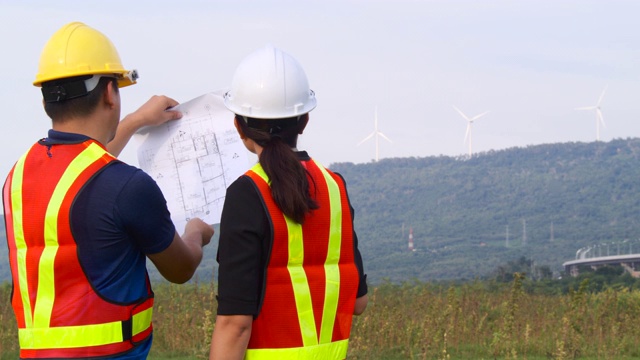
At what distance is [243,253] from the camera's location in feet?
10.3

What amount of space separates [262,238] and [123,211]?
0.43 m

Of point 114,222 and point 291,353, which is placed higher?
point 114,222

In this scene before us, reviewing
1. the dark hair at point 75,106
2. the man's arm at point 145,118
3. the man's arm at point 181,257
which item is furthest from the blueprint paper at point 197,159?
the dark hair at point 75,106

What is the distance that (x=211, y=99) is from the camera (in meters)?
3.75

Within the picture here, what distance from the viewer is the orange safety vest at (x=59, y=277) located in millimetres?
3096

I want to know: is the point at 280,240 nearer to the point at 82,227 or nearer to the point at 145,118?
the point at 82,227

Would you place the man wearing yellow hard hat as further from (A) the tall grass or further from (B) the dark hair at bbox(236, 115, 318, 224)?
(A) the tall grass

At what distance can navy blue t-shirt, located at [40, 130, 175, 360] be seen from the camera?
3074 mm

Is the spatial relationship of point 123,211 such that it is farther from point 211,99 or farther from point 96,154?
point 211,99

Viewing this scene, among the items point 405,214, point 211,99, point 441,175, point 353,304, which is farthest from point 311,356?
point 441,175

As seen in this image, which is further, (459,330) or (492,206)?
(492,206)

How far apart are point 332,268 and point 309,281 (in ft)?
0.40

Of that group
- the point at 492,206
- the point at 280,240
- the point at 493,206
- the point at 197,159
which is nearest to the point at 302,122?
the point at 280,240

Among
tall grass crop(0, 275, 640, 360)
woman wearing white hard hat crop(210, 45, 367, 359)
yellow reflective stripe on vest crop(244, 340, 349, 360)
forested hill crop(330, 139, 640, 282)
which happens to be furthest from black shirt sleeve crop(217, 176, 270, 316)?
forested hill crop(330, 139, 640, 282)
